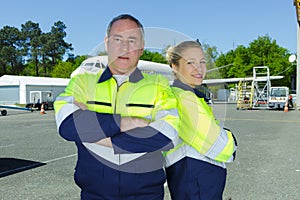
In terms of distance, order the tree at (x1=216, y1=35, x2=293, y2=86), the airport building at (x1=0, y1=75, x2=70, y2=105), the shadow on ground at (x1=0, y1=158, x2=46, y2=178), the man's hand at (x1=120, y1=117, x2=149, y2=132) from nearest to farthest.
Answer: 1. the man's hand at (x1=120, y1=117, x2=149, y2=132)
2. the shadow on ground at (x1=0, y1=158, x2=46, y2=178)
3. the airport building at (x1=0, y1=75, x2=70, y2=105)
4. the tree at (x1=216, y1=35, x2=293, y2=86)

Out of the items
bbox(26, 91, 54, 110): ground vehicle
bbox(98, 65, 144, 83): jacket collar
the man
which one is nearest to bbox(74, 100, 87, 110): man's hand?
the man

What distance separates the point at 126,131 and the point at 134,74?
25 centimetres

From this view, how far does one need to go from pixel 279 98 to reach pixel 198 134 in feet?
78.2

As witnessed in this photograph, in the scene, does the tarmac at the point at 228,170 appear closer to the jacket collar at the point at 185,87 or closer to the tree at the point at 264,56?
Result: the jacket collar at the point at 185,87

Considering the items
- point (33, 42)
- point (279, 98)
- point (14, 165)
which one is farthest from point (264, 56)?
point (14, 165)

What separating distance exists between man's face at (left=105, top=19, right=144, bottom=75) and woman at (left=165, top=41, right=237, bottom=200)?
22 cm

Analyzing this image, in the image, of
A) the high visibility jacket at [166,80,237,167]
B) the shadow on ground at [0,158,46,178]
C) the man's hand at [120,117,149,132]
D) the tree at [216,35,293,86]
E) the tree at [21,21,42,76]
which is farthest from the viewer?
the tree at [216,35,293,86]

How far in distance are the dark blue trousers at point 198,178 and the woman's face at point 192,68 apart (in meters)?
0.36

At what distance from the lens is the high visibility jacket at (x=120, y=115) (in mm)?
1295

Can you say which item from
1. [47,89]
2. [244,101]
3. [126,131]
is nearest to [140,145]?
[126,131]

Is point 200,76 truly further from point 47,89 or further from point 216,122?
point 47,89

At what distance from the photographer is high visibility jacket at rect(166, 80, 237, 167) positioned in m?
1.40

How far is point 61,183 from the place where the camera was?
180 inches

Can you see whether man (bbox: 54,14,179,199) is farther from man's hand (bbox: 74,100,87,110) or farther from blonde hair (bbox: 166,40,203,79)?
blonde hair (bbox: 166,40,203,79)
